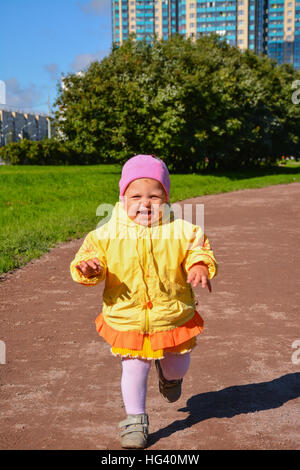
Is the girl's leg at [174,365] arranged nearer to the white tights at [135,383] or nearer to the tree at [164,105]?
the white tights at [135,383]

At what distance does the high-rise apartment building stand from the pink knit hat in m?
153

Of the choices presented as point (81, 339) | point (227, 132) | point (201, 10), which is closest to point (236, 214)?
point (81, 339)

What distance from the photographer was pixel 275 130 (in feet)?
115

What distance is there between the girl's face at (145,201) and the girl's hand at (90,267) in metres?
0.35

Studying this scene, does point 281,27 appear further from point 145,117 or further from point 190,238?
point 190,238

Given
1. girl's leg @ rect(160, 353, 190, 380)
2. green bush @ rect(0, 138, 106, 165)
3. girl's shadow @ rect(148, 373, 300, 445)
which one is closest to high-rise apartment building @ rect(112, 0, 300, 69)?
green bush @ rect(0, 138, 106, 165)

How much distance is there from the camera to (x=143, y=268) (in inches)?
119

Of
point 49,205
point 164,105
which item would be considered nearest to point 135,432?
point 49,205

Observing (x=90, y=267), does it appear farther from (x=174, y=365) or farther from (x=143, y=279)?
(x=174, y=365)

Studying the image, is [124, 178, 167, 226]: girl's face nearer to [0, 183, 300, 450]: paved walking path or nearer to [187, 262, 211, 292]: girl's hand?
[187, 262, 211, 292]: girl's hand

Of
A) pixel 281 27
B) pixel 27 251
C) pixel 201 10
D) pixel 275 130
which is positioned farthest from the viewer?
pixel 281 27

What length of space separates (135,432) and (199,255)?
0.98 m

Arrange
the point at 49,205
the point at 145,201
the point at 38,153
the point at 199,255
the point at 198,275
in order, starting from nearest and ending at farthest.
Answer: the point at 198,275, the point at 199,255, the point at 145,201, the point at 49,205, the point at 38,153
